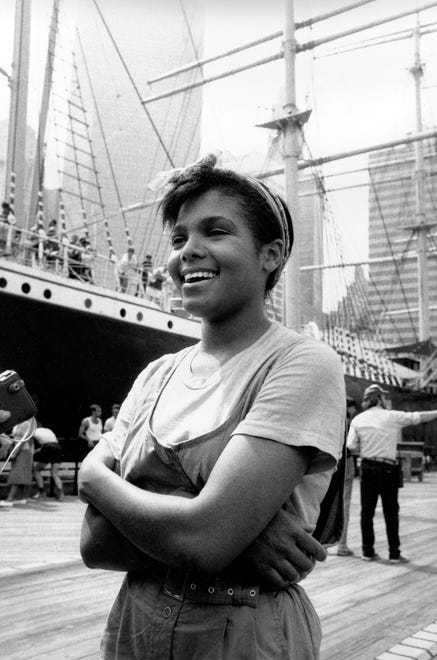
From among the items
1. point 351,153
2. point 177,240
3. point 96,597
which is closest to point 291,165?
point 351,153

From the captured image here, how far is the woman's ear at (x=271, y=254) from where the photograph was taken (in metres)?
1.22

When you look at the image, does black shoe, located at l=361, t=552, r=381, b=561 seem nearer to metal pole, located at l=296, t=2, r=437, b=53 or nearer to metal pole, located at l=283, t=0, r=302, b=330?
metal pole, located at l=283, t=0, r=302, b=330

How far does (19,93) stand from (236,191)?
19.0 metres

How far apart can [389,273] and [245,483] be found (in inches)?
1768

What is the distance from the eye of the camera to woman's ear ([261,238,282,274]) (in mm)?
1221

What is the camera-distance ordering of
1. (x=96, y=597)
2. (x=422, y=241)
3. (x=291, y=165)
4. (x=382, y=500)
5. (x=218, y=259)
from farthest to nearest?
(x=422, y=241) < (x=291, y=165) < (x=382, y=500) < (x=96, y=597) < (x=218, y=259)

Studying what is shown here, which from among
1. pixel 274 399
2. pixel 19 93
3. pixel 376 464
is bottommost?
pixel 376 464

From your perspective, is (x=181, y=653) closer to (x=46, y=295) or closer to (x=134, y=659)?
(x=134, y=659)

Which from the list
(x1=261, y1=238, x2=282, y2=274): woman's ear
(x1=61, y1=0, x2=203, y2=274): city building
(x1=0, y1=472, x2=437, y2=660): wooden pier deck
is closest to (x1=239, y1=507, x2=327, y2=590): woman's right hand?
(x1=261, y1=238, x2=282, y2=274): woman's ear

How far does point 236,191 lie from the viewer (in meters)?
1.20

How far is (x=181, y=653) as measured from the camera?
103cm

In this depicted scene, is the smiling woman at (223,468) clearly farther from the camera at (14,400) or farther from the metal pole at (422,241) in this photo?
the metal pole at (422,241)

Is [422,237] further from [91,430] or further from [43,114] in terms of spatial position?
[91,430]

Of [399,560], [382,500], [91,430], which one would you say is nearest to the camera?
[399,560]
